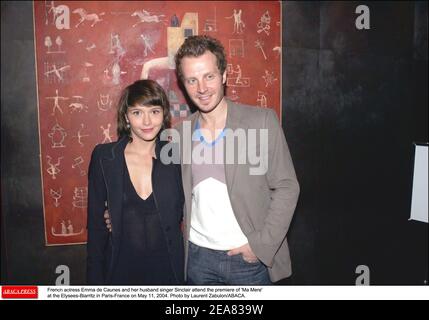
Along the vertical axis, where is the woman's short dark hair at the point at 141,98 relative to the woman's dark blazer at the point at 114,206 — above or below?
above

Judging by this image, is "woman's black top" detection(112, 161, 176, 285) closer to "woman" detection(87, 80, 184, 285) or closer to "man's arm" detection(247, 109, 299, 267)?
"woman" detection(87, 80, 184, 285)

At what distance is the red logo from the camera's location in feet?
4.88

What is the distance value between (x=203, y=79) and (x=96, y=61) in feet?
4.17

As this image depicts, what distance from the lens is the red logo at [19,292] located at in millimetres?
1487

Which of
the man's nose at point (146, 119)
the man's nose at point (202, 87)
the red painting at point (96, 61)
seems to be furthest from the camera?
the red painting at point (96, 61)

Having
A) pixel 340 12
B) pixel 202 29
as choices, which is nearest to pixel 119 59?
pixel 202 29

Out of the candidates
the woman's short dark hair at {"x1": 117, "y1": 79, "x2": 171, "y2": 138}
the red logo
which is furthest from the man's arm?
the red logo

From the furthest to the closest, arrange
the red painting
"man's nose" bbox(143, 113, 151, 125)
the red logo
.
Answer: the red painting < "man's nose" bbox(143, 113, 151, 125) < the red logo

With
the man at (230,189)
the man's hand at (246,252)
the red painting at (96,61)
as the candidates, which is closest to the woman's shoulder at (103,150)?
the man at (230,189)

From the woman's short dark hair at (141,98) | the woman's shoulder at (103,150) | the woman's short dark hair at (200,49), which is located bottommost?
the woman's shoulder at (103,150)

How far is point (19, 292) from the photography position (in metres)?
1.50

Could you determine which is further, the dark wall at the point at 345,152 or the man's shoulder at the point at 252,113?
the dark wall at the point at 345,152

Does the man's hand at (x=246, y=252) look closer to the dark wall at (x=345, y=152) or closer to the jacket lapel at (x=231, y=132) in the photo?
the jacket lapel at (x=231, y=132)
